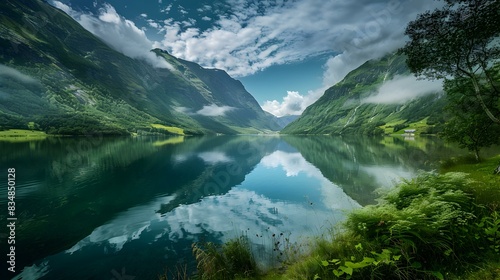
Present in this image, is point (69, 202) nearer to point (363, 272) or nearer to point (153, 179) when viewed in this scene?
point (153, 179)

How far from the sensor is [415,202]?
912 centimetres

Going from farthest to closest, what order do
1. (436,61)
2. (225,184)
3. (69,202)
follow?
(225,184)
(69,202)
(436,61)

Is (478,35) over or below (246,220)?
over

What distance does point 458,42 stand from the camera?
18844 mm

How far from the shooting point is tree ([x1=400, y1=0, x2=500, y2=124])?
17.4 m

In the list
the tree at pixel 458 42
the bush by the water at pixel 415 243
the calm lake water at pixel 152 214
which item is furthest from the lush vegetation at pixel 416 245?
the tree at pixel 458 42

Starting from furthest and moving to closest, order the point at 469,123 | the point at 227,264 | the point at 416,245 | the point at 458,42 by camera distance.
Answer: the point at 469,123 < the point at 458,42 < the point at 227,264 < the point at 416,245

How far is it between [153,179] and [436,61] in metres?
41.2

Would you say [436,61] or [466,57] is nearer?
[466,57]

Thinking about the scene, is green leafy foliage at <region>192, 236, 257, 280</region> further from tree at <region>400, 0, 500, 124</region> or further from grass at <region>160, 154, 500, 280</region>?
tree at <region>400, 0, 500, 124</region>

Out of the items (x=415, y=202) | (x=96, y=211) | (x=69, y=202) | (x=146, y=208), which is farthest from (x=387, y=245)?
(x=69, y=202)

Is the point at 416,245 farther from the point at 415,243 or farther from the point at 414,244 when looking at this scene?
the point at 414,244

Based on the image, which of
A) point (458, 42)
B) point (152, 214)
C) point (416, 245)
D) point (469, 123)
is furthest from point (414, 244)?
point (469, 123)

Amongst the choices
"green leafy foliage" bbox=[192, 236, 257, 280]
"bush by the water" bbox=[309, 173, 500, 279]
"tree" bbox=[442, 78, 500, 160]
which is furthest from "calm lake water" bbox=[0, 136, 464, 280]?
"tree" bbox=[442, 78, 500, 160]
